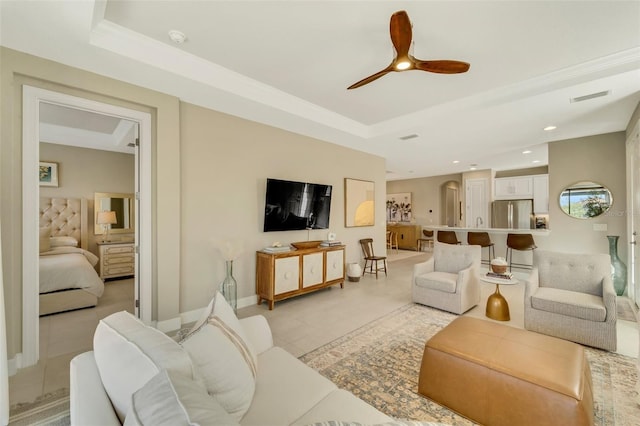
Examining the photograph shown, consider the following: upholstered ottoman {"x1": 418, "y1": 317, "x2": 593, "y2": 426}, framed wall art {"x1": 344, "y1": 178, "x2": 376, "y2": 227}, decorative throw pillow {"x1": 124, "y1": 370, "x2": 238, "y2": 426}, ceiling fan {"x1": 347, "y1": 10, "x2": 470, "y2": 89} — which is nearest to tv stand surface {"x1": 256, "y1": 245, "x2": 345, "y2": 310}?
framed wall art {"x1": 344, "y1": 178, "x2": 376, "y2": 227}

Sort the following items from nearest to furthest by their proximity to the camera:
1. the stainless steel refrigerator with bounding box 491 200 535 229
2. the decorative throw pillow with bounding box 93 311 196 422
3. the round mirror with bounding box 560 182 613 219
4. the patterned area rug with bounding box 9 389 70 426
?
the decorative throw pillow with bounding box 93 311 196 422
the patterned area rug with bounding box 9 389 70 426
the round mirror with bounding box 560 182 613 219
the stainless steel refrigerator with bounding box 491 200 535 229

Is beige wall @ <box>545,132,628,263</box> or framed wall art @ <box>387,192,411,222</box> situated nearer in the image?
beige wall @ <box>545,132,628,263</box>

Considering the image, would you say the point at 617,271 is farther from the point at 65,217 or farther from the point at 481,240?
the point at 65,217

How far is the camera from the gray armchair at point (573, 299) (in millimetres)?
2596

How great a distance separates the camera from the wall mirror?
5.52 m

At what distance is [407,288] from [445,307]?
1175mm

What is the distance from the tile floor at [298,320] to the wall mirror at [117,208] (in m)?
1.20

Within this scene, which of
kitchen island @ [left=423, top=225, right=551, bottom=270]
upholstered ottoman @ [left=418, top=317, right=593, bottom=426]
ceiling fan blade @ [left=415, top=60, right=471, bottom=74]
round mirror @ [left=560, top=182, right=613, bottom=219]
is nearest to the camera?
upholstered ottoman @ [left=418, top=317, right=593, bottom=426]

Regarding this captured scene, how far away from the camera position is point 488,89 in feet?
11.1

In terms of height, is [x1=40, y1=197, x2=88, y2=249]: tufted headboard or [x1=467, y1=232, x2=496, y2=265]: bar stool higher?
[x1=40, y1=197, x2=88, y2=249]: tufted headboard

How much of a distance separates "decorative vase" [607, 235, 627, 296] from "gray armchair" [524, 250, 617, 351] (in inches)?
67.0

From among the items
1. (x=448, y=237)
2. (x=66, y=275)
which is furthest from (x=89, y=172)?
(x=448, y=237)

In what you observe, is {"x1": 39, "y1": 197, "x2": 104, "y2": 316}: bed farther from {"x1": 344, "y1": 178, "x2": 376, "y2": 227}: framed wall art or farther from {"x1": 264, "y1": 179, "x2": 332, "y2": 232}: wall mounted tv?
{"x1": 344, "y1": 178, "x2": 376, "y2": 227}: framed wall art

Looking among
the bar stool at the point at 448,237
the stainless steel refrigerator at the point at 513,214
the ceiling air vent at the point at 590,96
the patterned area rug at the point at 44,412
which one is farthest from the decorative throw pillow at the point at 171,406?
the stainless steel refrigerator at the point at 513,214
